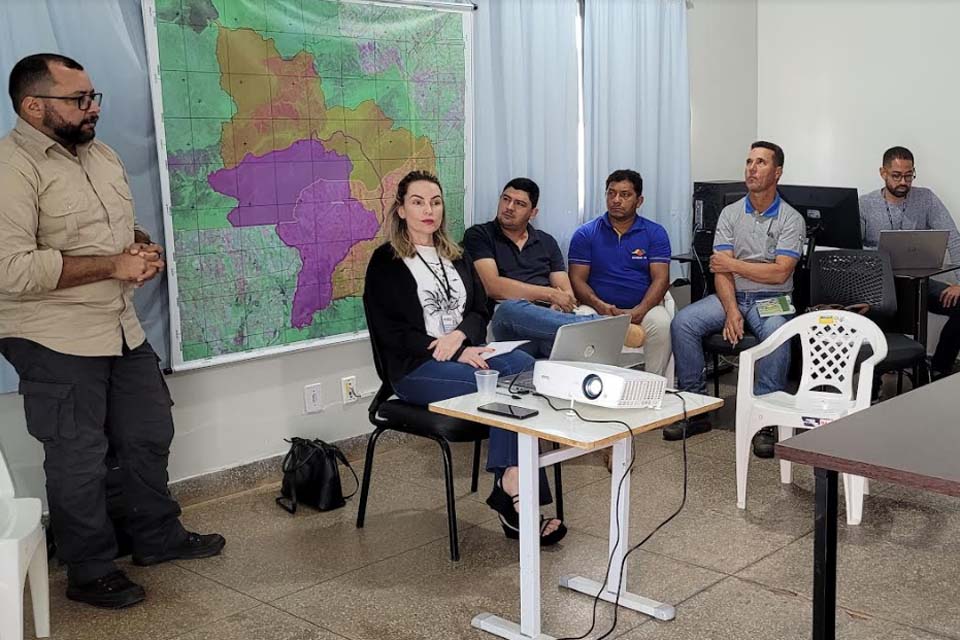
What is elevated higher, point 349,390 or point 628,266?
point 628,266

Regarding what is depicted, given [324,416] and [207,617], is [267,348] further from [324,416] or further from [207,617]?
[207,617]

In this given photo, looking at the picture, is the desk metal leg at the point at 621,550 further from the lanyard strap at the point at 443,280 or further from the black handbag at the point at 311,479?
the black handbag at the point at 311,479

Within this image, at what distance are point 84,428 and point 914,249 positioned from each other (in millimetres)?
3810

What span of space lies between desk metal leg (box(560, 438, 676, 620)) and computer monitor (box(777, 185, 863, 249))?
257 cm

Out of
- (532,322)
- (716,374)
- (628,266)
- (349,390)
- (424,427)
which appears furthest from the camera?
(716,374)

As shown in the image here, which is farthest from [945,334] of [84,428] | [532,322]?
[84,428]

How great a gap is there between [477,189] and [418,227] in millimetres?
1163

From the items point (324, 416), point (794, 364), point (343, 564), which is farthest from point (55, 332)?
point (794, 364)

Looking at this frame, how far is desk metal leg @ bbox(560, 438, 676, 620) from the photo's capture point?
2.89 metres

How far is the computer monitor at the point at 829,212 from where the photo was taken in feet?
16.2

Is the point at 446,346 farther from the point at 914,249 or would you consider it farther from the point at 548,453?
the point at 914,249

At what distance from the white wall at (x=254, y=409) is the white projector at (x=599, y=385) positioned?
1628 millimetres

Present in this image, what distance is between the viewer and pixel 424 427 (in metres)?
3.40

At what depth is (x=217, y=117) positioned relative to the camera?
3.77 meters
